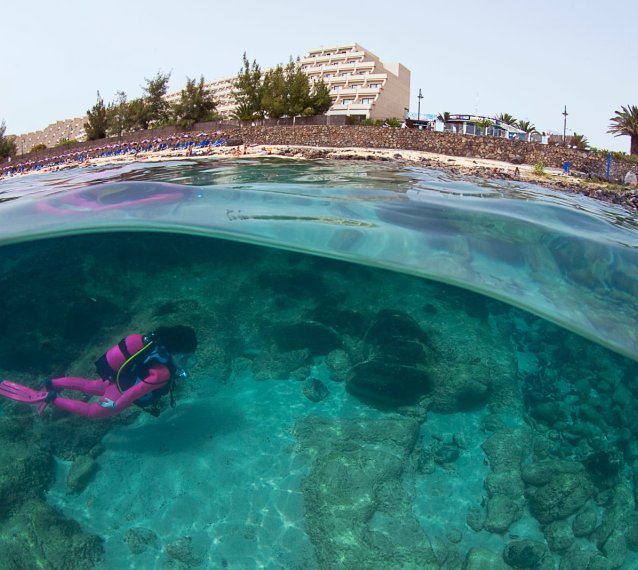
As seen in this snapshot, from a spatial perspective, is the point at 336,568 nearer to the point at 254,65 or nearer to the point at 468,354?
the point at 468,354

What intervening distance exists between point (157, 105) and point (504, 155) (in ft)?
119

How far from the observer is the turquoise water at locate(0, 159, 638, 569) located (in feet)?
21.7

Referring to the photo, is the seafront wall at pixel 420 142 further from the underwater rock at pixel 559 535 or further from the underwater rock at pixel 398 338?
the underwater rock at pixel 559 535

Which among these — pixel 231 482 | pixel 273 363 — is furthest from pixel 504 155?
pixel 231 482

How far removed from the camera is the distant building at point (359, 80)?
2815 inches

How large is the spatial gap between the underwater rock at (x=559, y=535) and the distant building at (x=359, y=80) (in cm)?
6429

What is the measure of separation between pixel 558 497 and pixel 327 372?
160 inches

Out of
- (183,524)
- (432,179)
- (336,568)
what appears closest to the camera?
(336,568)

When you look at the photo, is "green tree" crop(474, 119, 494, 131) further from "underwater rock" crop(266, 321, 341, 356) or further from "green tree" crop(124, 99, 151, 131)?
"underwater rock" crop(266, 321, 341, 356)

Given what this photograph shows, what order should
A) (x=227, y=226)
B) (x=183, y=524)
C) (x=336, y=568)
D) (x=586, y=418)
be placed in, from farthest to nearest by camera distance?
(x=227, y=226)
(x=586, y=418)
(x=183, y=524)
(x=336, y=568)

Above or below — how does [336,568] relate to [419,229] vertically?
below

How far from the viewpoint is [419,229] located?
9.04 meters

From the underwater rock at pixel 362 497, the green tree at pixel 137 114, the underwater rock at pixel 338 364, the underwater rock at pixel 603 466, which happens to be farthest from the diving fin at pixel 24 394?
the green tree at pixel 137 114

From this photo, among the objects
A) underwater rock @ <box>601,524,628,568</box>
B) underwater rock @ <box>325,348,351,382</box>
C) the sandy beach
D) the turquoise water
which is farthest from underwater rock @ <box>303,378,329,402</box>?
the sandy beach
